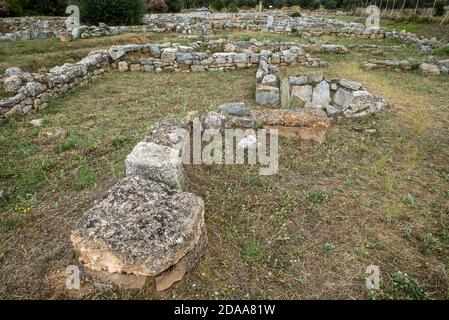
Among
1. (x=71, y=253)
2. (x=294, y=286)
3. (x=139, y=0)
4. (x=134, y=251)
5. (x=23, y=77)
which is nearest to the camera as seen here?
(x=134, y=251)

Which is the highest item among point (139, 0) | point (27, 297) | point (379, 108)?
point (139, 0)

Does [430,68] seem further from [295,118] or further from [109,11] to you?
[109,11]

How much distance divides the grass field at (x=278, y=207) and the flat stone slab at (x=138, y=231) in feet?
1.10

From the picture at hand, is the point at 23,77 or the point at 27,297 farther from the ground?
the point at 23,77

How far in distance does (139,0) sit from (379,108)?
17.4 m

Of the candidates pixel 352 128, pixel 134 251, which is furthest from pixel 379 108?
pixel 134 251

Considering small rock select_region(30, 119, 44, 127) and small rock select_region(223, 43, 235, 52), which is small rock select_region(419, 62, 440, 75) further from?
small rock select_region(30, 119, 44, 127)

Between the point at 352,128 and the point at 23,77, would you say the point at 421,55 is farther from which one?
the point at 23,77

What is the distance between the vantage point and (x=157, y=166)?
4031 mm

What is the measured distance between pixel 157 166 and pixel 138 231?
3.57ft

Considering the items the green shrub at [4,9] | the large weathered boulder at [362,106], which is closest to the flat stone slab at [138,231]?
the large weathered boulder at [362,106]

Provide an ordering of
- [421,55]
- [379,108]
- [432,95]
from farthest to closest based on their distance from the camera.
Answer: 1. [421,55]
2. [432,95]
3. [379,108]

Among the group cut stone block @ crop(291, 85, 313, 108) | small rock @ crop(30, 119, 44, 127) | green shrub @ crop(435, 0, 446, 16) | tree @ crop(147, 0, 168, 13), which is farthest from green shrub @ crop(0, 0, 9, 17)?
green shrub @ crop(435, 0, 446, 16)

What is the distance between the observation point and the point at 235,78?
1123 centimetres
